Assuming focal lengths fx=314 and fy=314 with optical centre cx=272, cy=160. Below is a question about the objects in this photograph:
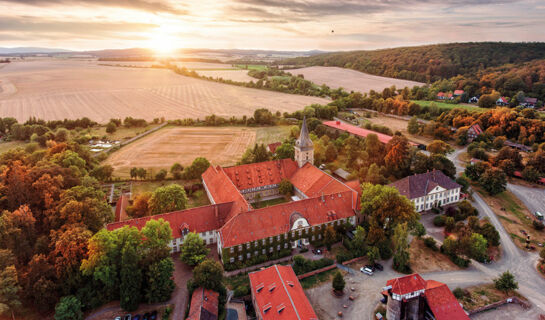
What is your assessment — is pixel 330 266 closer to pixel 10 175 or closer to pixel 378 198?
pixel 378 198

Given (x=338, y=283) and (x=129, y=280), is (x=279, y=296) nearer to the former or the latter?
(x=338, y=283)

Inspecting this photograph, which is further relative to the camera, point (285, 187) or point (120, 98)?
point (120, 98)

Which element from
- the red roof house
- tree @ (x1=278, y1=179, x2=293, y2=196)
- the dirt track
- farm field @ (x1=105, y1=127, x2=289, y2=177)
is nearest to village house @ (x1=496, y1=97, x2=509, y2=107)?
the red roof house

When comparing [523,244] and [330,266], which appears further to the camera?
[523,244]

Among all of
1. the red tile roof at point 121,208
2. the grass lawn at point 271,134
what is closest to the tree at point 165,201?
the red tile roof at point 121,208

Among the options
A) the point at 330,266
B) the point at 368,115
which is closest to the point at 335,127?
the point at 368,115

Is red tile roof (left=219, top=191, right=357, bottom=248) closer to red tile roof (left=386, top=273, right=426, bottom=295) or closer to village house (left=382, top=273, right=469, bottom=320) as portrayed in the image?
red tile roof (left=386, top=273, right=426, bottom=295)

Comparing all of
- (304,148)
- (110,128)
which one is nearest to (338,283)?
(304,148)
